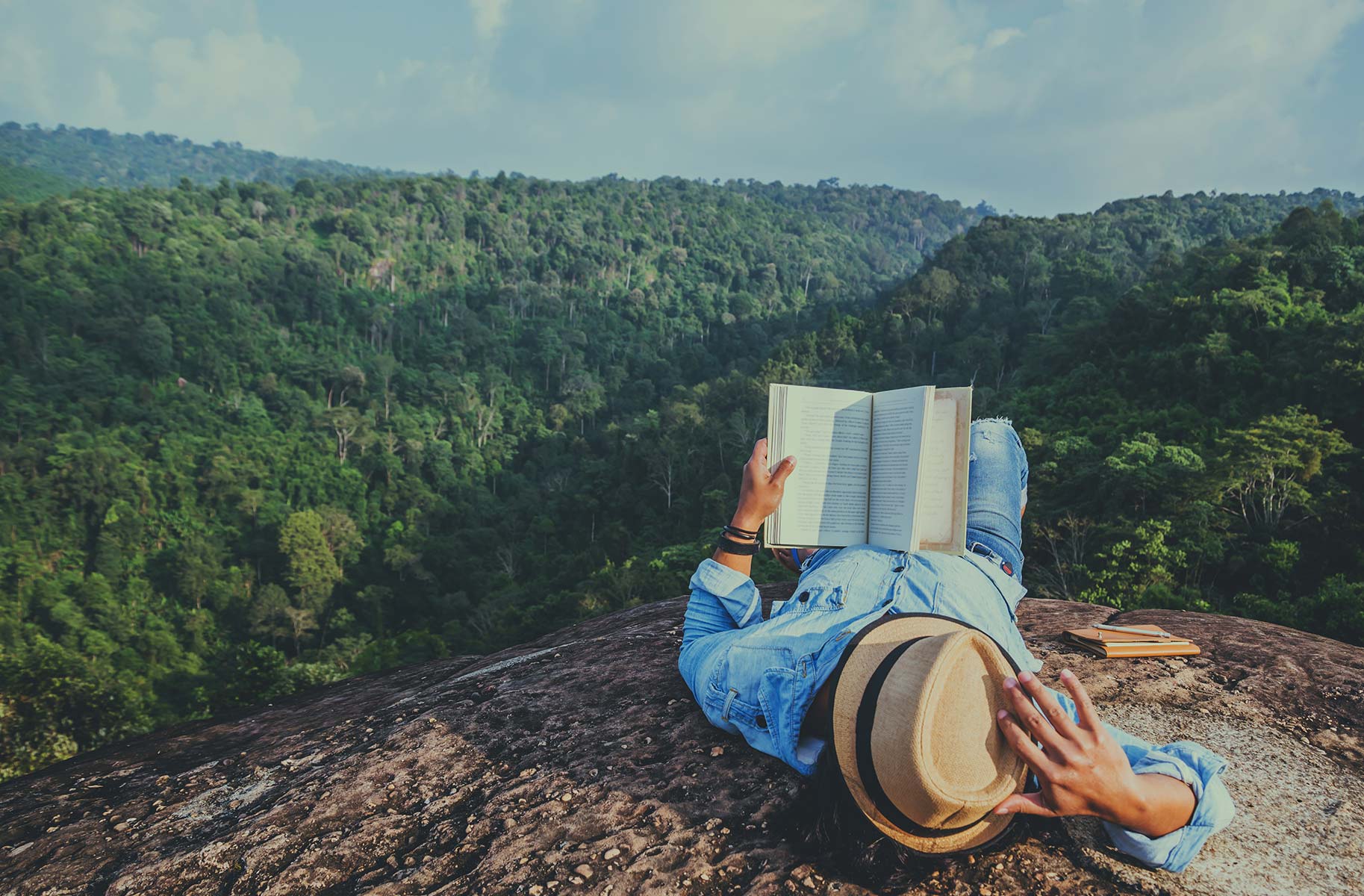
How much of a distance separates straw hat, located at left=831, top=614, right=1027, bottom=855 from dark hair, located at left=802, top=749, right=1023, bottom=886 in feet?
0.24

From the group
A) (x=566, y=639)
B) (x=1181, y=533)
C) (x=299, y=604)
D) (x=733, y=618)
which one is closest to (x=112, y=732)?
(x=566, y=639)


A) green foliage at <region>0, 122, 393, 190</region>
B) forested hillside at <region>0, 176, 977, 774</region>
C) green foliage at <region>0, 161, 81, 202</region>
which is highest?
green foliage at <region>0, 122, 393, 190</region>

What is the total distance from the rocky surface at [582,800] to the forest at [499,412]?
4.71 ft

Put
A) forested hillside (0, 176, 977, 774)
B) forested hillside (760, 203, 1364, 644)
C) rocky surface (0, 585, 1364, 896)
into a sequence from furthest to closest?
forested hillside (0, 176, 977, 774) < forested hillside (760, 203, 1364, 644) < rocky surface (0, 585, 1364, 896)

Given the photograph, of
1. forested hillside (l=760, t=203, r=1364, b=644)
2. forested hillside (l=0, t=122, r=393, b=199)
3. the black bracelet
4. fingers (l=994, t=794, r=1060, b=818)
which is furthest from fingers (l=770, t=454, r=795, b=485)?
forested hillside (l=0, t=122, r=393, b=199)

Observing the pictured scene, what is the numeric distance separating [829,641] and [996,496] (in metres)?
1.00

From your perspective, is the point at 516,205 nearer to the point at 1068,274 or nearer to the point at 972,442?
the point at 1068,274

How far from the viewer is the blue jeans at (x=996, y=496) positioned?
7.66 ft

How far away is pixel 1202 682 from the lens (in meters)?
2.69

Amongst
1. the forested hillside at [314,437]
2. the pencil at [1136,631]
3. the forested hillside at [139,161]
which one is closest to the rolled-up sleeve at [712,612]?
the pencil at [1136,631]

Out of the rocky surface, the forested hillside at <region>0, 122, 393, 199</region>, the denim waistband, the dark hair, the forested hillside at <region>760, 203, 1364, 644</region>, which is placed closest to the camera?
the dark hair

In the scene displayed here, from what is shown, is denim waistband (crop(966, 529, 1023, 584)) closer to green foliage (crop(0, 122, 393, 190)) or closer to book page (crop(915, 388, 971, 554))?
book page (crop(915, 388, 971, 554))

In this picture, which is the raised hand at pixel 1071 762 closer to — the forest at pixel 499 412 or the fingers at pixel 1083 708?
the fingers at pixel 1083 708

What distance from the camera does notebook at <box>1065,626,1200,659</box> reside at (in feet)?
9.49
